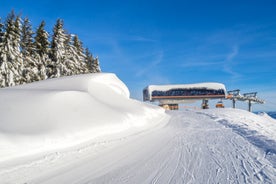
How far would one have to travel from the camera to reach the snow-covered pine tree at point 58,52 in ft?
84.6

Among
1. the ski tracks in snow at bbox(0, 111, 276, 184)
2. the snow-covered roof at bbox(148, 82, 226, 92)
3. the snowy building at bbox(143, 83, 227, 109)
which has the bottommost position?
the ski tracks in snow at bbox(0, 111, 276, 184)

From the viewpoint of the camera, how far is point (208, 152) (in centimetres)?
485

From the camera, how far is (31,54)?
2598cm

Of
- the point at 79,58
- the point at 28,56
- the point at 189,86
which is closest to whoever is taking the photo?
the point at 28,56

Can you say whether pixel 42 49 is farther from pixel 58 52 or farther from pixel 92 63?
pixel 92 63

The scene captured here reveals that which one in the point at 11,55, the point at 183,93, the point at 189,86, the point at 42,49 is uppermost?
the point at 42,49

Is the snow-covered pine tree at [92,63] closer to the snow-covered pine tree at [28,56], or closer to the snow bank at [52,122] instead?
the snow-covered pine tree at [28,56]

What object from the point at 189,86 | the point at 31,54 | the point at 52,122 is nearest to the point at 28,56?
the point at 31,54

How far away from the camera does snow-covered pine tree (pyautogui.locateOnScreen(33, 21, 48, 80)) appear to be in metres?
25.6

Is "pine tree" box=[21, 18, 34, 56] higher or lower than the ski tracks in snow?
higher

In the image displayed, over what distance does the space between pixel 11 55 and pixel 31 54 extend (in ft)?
16.0

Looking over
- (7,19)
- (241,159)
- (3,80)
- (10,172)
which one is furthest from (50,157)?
(7,19)

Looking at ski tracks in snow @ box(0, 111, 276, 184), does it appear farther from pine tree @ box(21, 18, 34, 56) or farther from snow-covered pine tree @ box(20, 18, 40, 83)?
pine tree @ box(21, 18, 34, 56)

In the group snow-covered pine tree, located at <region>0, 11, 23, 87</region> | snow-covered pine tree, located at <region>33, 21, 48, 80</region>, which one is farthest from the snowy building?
snow-covered pine tree, located at <region>0, 11, 23, 87</region>
